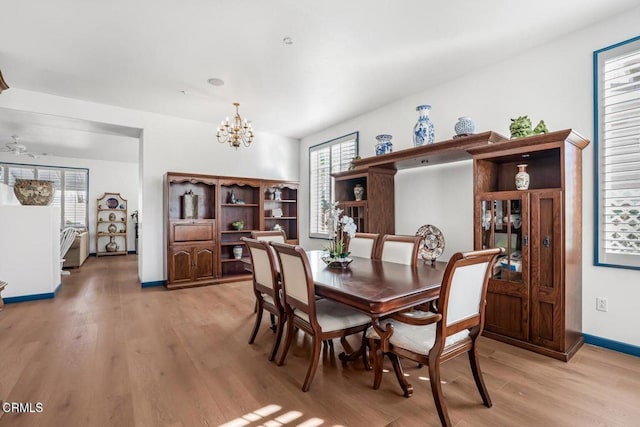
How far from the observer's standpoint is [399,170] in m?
4.37

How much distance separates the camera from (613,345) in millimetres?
2570

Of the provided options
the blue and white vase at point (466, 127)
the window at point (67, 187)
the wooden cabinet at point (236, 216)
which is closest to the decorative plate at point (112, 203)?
the window at point (67, 187)

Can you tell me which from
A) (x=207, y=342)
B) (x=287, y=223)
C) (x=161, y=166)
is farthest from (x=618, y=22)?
(x=161, y=166)

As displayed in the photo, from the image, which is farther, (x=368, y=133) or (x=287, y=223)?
(x=287, y=223)

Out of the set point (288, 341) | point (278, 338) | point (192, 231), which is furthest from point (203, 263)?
point (288, 341)

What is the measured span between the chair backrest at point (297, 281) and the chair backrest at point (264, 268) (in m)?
0.13

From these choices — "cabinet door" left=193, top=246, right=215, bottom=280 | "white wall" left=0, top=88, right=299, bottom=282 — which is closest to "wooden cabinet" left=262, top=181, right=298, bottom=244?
"white wall" left=0, top=88, right=299, bottom=282

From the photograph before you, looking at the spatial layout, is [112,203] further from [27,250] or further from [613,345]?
[613,345]

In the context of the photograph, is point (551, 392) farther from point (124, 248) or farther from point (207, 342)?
point (124, 248)

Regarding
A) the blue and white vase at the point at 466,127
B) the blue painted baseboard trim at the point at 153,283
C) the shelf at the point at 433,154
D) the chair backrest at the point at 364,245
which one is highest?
the blue and white vase at the point at 466,127

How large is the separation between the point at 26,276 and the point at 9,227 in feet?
→ 2.26

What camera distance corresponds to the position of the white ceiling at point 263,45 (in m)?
2.48

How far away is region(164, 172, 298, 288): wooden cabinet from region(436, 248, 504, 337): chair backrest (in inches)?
131

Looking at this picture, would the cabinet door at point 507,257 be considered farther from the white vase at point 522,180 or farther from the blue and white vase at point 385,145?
the blue and white vase at point 385,145
